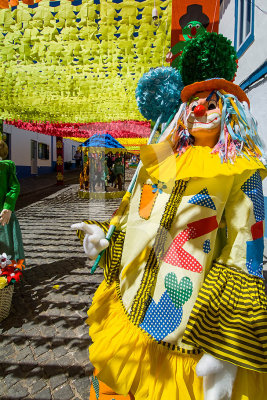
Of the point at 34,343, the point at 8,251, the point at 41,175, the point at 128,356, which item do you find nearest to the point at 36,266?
the point at 8,251

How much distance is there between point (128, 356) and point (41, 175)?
800 inches

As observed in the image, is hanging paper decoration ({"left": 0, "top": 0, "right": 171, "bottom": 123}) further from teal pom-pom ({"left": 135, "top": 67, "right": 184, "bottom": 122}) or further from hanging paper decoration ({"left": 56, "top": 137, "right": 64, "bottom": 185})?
hanging paper decoration ({"left": 56, "top": 137, "right": 64, "bottom": 185})

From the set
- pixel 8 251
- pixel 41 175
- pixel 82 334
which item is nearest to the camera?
pixel 82 334

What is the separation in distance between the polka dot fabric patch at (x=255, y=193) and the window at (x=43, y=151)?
67.0 ft

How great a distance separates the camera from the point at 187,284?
1.12 m

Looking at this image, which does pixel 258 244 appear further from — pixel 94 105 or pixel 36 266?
pixel 94 105

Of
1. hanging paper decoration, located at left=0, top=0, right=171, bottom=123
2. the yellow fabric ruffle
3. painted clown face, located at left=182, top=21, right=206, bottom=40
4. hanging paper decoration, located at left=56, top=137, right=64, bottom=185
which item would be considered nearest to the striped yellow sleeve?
the yellow fabric ruffle

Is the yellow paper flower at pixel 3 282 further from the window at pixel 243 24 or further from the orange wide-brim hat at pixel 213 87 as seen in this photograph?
the window at pixel 243 24

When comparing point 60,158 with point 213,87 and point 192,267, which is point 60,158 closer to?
point 213,87

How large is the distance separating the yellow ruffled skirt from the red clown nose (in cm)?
102

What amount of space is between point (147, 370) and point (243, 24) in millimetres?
7489

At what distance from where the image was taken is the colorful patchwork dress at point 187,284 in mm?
996

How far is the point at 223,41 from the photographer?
4.50ft

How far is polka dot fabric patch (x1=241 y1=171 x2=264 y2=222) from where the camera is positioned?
115 centimetres
